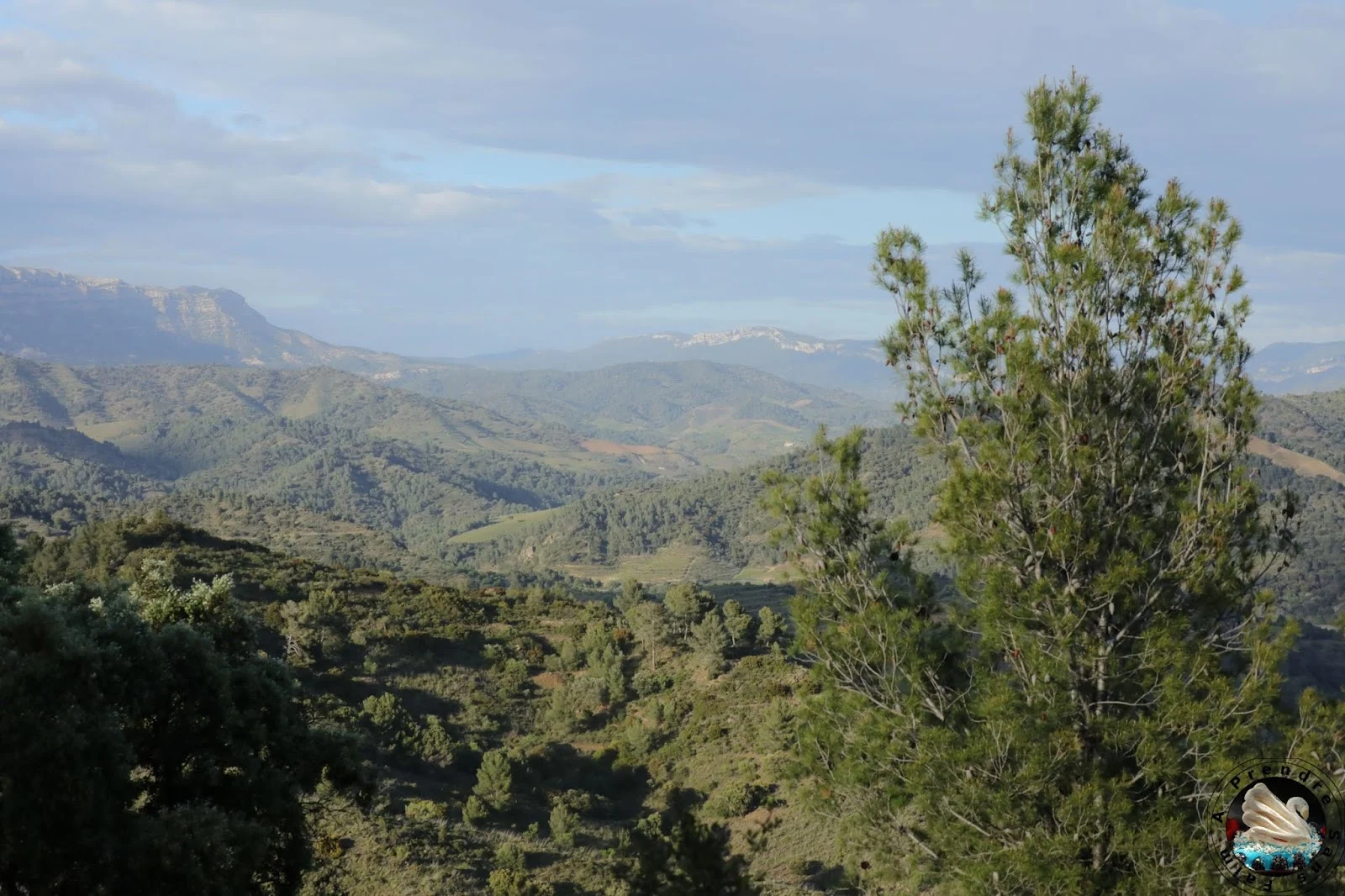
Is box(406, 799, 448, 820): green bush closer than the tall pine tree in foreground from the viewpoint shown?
No

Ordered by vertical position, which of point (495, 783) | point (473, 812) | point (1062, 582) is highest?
point (1062, 582)

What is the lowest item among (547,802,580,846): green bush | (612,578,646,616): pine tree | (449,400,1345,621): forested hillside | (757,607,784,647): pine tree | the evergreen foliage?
(449,400,1345,621): forested hillside

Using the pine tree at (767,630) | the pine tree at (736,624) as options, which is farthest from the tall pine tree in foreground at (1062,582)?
the pine tree at (767,630)

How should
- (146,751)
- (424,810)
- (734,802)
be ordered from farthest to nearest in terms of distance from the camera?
(734,802), (424,810), (146,751)

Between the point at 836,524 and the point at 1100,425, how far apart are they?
2.78m

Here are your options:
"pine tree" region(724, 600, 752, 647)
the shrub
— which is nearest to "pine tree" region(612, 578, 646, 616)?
"pine tree" region(724, 600, 752, 647)

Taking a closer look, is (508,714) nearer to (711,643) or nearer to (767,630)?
(711,643)

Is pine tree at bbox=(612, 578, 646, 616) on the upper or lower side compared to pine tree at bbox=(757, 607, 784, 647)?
lower

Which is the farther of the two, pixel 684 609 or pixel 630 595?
pixel 630 595

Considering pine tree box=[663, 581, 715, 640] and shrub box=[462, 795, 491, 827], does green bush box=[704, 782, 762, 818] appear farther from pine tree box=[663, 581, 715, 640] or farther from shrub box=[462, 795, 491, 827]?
pine tree box=[663, 581, 715, 640]

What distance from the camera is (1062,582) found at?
9.56 m

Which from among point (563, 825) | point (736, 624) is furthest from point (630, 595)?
point (563, 825)

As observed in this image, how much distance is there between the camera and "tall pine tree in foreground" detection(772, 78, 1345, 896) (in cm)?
879

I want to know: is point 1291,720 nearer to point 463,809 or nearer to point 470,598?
point 463,809
